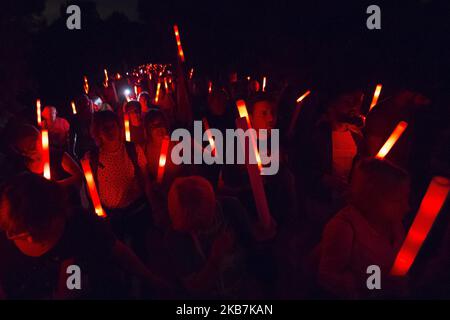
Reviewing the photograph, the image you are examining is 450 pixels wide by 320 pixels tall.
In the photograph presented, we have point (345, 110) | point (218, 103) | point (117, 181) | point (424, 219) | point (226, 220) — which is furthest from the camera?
point (218, 103)

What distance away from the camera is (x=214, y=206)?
7.63 ft

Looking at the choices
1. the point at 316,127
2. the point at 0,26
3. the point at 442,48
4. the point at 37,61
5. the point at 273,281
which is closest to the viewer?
the point at 273,281

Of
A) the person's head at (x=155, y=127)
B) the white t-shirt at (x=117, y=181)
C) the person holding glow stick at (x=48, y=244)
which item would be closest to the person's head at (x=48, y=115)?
the person's head at (x=155, y=127)

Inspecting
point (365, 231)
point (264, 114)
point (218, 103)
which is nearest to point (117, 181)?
point (264, 114)

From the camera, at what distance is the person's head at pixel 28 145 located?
3289 millimetres

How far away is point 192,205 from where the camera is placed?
7.29 ft

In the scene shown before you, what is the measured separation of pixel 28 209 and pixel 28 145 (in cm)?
171

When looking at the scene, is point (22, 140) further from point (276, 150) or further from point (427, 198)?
point (427, 198)

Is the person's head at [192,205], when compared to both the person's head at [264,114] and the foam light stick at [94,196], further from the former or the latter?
the person's head at [264,114]

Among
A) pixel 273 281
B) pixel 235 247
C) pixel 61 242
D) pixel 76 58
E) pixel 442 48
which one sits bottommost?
pixel 273 281

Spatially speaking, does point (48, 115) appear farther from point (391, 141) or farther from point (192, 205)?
point (391, 141)

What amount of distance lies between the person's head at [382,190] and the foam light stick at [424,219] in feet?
1.33

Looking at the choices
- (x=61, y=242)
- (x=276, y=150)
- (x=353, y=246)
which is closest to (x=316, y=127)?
(x=276, y=150)

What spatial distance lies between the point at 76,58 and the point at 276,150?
1740cm
